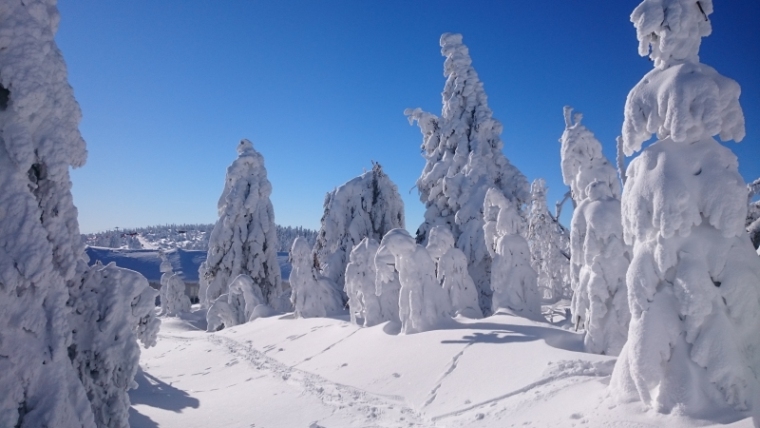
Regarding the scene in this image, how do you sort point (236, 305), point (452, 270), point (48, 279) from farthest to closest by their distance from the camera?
point (236, 305) → point (452, 270) → point (48, 279)

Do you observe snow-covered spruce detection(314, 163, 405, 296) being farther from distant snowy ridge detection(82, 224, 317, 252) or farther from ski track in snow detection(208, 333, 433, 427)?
distant snowy ridge detection(82, 224, 317, 252)

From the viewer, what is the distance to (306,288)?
20672 mm

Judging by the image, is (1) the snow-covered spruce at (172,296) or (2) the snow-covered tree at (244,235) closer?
(2) the snow-covered tree at (244,235)

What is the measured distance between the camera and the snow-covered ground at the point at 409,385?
684 centimetres

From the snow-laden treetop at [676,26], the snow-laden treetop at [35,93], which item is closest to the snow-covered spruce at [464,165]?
the snow-laden treetop at [676,26]

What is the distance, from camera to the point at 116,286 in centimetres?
548

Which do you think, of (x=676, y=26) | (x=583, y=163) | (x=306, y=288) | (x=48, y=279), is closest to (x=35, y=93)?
(x=48, y=279)

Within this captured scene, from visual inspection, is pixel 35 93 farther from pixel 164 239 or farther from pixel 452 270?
pixel 164 239

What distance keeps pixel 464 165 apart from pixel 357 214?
25.6 ft

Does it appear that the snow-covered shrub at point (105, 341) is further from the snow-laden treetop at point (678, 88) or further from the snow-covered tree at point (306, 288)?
the snow-covered tree at point (306, 288)

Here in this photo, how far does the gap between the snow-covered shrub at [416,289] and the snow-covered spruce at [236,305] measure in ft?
49.0

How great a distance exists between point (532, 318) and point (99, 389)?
11280mm

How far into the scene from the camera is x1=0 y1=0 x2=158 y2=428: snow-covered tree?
14.3 ft

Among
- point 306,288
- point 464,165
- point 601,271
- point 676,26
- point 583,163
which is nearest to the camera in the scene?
point 676,26
